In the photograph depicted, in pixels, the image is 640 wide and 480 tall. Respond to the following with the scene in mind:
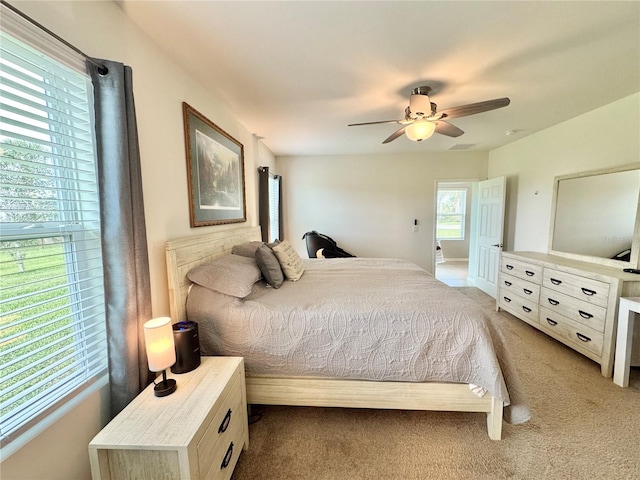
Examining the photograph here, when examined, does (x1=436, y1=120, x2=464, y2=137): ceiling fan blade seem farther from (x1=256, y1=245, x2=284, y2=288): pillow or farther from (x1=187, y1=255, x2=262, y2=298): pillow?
(x1=187, y1=255, x2=262, y2=298): pillow

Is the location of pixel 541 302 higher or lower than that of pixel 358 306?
lower

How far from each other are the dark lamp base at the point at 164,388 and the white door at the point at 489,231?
4.14m

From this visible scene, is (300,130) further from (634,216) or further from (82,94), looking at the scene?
(634,216)

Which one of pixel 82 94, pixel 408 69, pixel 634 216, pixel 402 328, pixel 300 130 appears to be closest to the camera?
pixel 82 94

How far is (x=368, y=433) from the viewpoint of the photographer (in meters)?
1.60

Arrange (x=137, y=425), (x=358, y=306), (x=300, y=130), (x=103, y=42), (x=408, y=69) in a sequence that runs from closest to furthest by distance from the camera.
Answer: (x=137, y=425) → (x=103, y=42) → (x=358, y=306) → (x=408, y=69) → (x=300, y=130)

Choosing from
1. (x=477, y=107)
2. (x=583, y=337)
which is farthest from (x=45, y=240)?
(x=583, y=337)

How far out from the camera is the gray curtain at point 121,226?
1.17 m

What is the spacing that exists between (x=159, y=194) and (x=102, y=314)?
76cm

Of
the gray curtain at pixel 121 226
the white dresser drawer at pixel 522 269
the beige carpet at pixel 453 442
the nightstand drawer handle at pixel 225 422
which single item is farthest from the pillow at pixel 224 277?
the white dresser drawer at pixel 522 269

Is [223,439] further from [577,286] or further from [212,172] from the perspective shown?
[577,286]

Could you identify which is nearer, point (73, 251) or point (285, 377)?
point (73, 251)

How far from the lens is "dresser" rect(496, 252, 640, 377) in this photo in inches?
81.5

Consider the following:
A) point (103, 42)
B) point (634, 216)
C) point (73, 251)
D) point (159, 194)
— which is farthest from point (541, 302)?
point (103, 42)
